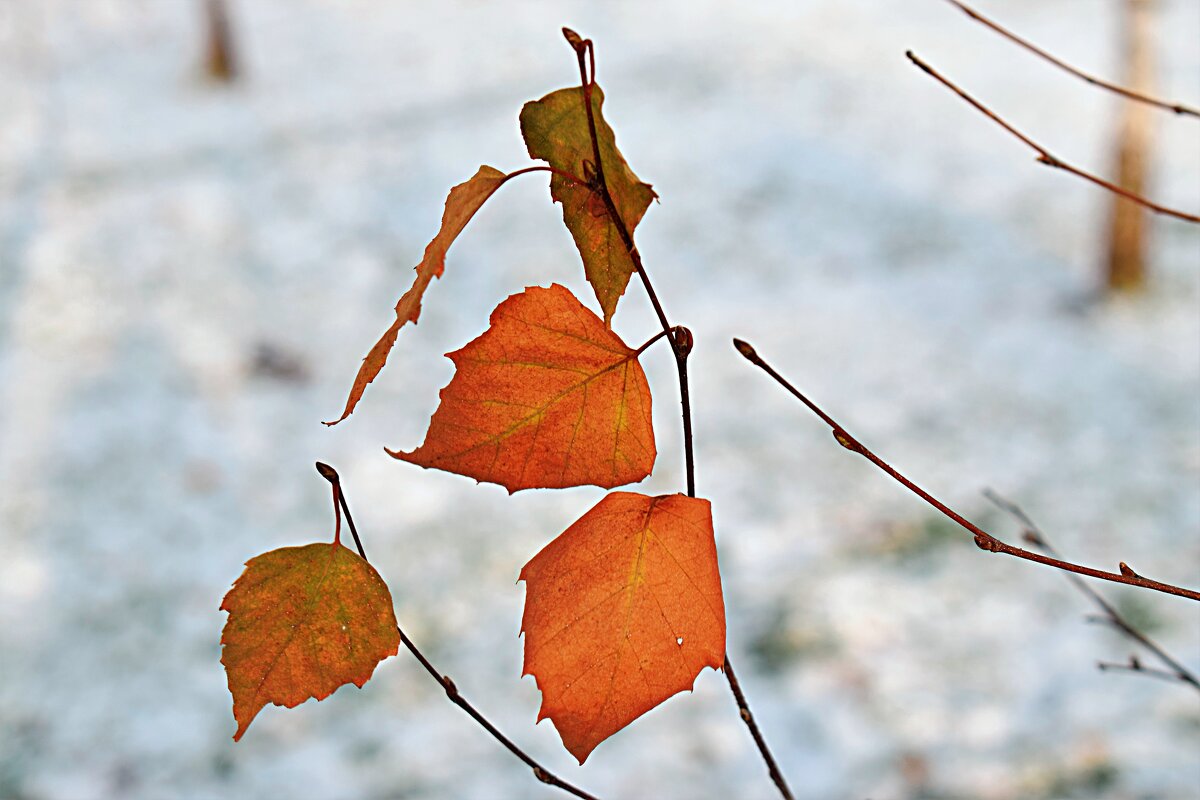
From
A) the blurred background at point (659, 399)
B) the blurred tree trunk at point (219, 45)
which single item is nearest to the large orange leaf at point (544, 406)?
the blurred background at point (659, 399)

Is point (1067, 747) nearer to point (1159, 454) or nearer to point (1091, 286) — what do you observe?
point (1159, 454)

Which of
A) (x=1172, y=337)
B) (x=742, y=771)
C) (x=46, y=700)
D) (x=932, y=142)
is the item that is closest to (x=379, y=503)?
(x=46, y=700)

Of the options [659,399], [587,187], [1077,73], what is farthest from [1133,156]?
[587,187]

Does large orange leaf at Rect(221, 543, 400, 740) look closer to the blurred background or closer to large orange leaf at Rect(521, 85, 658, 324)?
large orange leaf at Rect(521, 85, 658, 324)

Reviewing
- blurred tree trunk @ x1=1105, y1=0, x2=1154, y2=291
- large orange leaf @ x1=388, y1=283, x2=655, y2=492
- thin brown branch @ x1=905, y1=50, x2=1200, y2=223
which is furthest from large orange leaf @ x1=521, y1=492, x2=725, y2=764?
blurred tree trunk @ x1=1105, y1=0, x2=1154, y2=291

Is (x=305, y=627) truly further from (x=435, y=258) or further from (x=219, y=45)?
(x=219, y=45)

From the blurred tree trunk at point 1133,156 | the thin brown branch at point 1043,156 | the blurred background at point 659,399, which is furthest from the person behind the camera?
the blurred tree trunk at point 1133,156

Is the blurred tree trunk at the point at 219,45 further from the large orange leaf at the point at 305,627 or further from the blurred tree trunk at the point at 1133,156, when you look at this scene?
the large orange leaf at the point at 305,627
